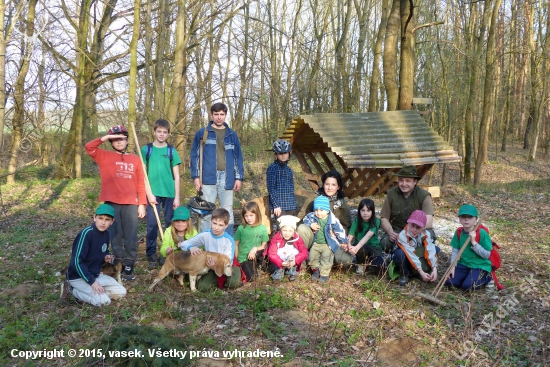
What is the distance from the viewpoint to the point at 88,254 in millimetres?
4430

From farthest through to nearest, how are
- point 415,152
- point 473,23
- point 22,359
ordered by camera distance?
point 473,23
point 415,152
point 22,359

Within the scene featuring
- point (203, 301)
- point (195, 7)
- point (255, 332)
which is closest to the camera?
point (255, 332)

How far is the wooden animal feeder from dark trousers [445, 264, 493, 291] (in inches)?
85.5

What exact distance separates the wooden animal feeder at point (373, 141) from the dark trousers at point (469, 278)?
7.13 ft

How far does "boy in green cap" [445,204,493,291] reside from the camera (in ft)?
15.9

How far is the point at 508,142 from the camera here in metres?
32.8

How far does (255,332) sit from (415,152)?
15.0 feet

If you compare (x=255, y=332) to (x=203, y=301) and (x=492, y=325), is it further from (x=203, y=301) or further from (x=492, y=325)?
(x=492, y=325)

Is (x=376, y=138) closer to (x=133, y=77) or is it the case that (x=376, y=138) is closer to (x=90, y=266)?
(x=133, y=77)

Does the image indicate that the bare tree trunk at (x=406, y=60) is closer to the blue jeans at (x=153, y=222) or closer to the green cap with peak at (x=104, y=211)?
the blue jeans at (x=153, y=222)

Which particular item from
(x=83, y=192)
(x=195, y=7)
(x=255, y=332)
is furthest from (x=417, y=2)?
(x=255, y=332)

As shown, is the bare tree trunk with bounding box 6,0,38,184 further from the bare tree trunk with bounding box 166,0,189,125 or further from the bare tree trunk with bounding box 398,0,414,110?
the bare tree trunk with bounding box 398,0,414,110

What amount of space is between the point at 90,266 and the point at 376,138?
5000 mm

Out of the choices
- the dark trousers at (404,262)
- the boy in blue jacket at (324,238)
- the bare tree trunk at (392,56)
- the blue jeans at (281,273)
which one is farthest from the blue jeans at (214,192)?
the bare tree trunk at (392,56)
